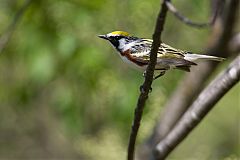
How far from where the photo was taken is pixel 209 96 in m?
2.65

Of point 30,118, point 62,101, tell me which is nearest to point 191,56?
point 62,101

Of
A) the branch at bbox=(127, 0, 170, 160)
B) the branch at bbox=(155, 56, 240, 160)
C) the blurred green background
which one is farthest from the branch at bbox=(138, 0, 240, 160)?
the branch at bbox=(127, 0, 170, 160)

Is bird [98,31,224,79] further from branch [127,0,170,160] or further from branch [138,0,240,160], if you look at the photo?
branch [138,0,240,160]

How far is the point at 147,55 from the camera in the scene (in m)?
2.41

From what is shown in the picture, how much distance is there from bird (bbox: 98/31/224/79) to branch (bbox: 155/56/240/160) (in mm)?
142

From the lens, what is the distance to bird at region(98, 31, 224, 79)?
92.2 inches

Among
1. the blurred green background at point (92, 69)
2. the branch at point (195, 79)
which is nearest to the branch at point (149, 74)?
the branch at point (195, 79)

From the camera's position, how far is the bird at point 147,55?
2342mm

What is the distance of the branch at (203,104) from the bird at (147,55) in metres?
0.14

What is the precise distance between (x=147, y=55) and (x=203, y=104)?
43 cm

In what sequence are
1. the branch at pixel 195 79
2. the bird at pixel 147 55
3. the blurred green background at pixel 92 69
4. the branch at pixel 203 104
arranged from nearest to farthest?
1. the bird at pixel 147 55
2. the branch at pixel 203 104
3. the branch at pixel 195 79
4. the blurred green background at pixel 92 69

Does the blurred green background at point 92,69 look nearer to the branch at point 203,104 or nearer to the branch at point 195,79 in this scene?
the branch at point 195,79

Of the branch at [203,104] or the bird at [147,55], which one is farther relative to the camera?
the branch at [203,104]

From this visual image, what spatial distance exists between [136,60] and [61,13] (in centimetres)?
173
